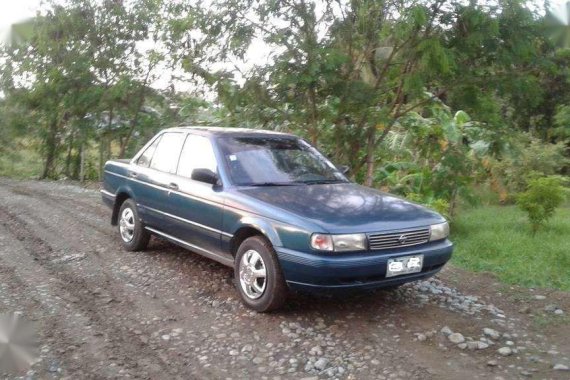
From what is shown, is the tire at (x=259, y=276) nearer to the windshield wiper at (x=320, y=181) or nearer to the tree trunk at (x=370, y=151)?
the windshield wiper at (x=320, y=181)

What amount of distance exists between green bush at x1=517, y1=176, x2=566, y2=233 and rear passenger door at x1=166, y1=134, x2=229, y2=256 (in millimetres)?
4665

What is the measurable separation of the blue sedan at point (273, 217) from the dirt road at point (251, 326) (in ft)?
1.15

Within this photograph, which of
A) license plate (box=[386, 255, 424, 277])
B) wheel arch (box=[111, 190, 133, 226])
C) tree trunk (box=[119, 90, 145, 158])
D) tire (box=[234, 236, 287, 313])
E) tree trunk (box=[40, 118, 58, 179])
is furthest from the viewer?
tree trunk (box=[40, 118, 58, 179])

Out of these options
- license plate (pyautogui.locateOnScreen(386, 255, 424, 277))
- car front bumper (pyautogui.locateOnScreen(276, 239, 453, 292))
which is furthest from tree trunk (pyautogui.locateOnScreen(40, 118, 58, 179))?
license plate (pyautogui.locateOnScreen(386, 255, 424, 277))

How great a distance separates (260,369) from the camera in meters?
3.78

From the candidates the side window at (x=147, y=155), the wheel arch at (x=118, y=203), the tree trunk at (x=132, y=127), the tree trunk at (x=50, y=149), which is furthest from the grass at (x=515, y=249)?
the tree trunk at (x=50, y=149)

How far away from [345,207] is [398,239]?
0.53 metres

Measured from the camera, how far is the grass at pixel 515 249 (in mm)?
6137

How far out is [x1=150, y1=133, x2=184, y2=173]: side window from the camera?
6340mm

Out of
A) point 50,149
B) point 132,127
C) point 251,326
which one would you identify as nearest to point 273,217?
point 251,326

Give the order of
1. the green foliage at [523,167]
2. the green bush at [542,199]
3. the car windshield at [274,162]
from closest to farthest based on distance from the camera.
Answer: the car windshield at [274,162] < the green bush at [542,199] < the green foliage at [523,167]

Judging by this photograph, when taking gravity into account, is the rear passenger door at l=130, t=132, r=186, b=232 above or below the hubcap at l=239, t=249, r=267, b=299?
above

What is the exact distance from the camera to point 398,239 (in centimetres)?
459

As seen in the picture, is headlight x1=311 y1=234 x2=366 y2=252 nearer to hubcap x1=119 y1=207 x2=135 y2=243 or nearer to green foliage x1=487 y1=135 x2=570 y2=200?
hubcap x1=119 y1=207 x2=135 y2=243
